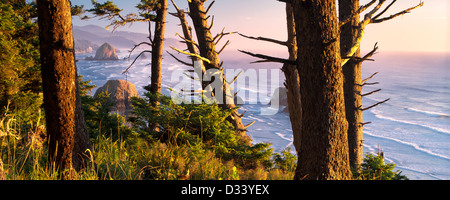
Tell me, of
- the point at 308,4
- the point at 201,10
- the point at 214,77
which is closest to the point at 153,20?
the point at 201,10

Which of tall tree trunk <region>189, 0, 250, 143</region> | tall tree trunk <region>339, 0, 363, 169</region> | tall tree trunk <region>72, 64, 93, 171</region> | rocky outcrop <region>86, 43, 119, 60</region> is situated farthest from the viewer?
rocky outcrop <region>86, 43, 119, 60</region>

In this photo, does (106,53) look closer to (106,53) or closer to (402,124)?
(106,53)

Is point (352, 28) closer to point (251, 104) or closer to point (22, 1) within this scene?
point (22, 1)

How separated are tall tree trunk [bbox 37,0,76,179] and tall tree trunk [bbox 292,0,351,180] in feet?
10.0

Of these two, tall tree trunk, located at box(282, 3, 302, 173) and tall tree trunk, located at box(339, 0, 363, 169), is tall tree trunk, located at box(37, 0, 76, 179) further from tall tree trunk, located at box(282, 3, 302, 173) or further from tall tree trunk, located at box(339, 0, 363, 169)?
tall tree trunk, located at box(339, 0, 363, 169)

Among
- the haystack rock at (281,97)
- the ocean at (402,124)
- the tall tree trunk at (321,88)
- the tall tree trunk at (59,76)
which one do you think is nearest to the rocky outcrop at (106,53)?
the ocean at (402,124)

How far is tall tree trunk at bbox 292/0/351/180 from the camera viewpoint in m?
4.17

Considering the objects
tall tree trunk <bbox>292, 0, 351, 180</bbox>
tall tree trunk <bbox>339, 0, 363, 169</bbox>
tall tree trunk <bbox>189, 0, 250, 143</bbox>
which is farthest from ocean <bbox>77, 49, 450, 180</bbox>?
tall tree trunk <bbox>292, 0, 351, 180</bbox>

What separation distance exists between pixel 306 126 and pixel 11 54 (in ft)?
31.7

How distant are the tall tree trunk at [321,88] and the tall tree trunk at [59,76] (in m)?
3.05

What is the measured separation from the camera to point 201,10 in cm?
963

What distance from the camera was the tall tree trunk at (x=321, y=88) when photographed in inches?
164

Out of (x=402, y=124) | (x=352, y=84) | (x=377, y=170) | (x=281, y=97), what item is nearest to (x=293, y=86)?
(x=352, y=84)

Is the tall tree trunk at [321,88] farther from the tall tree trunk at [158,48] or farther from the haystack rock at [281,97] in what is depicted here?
the haystack rock at [281,97]
